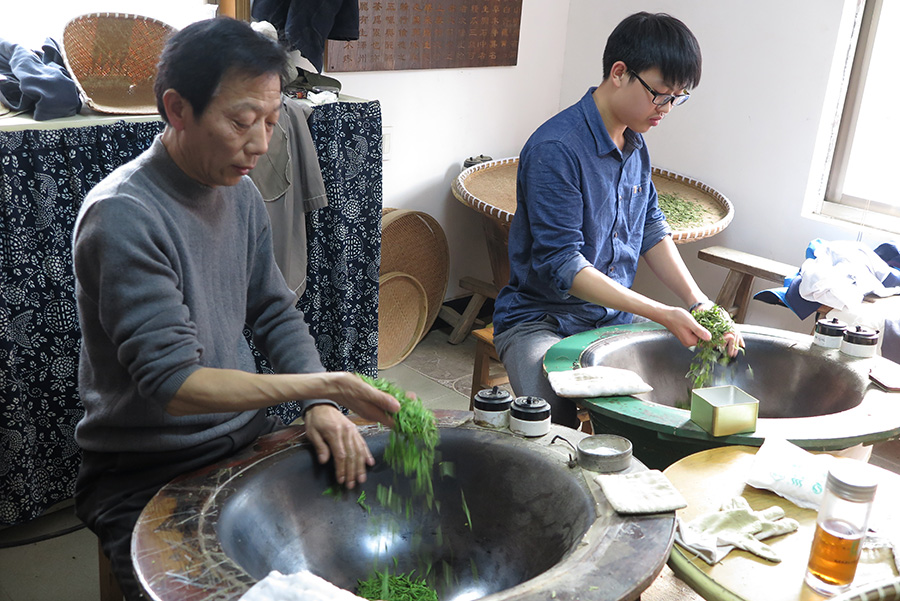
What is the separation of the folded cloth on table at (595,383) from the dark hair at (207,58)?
41.1 inches

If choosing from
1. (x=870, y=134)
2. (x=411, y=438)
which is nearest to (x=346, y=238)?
(x=411, y=438)

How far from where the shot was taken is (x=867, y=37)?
Result: 3.70 metres

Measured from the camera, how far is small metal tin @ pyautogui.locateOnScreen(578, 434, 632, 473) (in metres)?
1.66

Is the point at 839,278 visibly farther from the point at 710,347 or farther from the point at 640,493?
the point at 640,493

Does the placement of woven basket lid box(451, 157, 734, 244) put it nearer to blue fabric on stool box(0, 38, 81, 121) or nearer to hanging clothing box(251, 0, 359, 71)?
hanging clothing box(251, 0, 359, 71)

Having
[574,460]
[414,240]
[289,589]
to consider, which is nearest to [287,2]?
[414,240]

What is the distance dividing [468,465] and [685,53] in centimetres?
134

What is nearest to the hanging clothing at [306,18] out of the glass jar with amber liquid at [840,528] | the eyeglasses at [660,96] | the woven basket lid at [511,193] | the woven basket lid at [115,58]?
the woven basket lid at [115,58]

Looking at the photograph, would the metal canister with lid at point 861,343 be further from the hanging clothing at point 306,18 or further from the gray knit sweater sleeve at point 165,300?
the hanging clothing at point 306,18

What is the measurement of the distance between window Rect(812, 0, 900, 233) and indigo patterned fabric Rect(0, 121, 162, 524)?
3027 mm

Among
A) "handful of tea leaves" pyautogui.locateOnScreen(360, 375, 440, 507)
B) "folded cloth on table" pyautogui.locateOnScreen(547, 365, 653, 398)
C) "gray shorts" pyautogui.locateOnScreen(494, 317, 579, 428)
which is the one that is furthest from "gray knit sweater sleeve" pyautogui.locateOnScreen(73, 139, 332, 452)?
"gray shorts" pyautogui.locateOnScreen(494, 317, 579, 428)

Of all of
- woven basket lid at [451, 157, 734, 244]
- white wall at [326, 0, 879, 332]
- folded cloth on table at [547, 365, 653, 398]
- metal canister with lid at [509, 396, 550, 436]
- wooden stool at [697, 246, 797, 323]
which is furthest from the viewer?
white wall at [326, 0, 879, 332]

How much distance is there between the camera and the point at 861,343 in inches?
93.0

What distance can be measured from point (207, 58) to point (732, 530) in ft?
4.37
